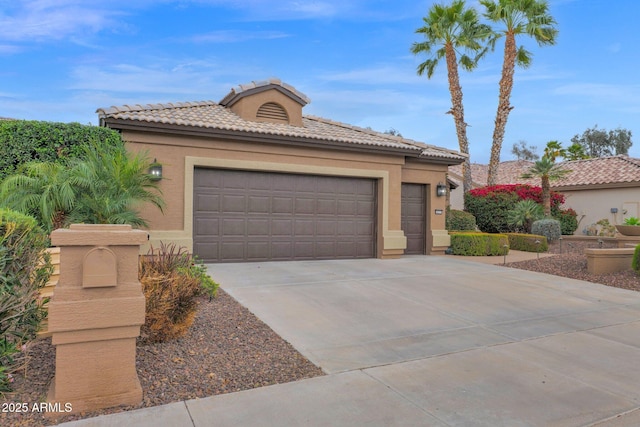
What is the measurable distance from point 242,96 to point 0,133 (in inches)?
238

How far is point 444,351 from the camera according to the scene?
4902mm

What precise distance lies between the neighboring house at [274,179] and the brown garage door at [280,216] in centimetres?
3

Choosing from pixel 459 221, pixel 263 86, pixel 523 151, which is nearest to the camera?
pixel 263 86

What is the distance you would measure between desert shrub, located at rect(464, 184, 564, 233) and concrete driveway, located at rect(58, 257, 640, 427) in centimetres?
1237

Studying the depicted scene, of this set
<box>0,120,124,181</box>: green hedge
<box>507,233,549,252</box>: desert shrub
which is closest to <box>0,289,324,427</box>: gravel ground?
<box>0,120,124,181</box>: green hedge

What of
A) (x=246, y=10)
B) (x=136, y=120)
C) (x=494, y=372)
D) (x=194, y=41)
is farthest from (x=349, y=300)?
(x=194, y=41)

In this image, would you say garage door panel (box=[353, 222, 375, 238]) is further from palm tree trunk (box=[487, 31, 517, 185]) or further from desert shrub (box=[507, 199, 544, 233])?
palm tree trunk (box=[487, 31, 517, 185])

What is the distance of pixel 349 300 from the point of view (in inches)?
287

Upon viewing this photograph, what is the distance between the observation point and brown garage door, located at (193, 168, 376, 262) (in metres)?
11.1

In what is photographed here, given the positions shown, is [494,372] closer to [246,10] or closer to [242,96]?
[242,96]

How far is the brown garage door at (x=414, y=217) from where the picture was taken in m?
14.6

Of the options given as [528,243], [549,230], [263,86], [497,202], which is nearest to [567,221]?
[497,202]

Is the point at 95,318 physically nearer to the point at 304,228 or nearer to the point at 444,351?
the point at 444,351

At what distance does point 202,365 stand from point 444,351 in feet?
9.00
